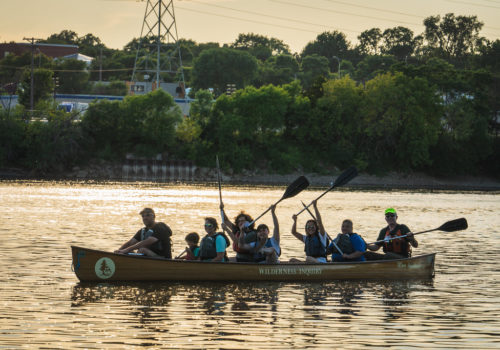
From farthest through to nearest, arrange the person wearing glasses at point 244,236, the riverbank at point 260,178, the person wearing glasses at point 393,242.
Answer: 1. the riverbank at point 260,178
2. the person wearing glasses at point 393,242
3. the person wearing glasses at point 244,236

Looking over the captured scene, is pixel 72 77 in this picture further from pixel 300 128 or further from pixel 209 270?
pixel 209 270

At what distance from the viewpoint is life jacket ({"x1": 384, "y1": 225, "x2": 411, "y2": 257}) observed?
23672 mm

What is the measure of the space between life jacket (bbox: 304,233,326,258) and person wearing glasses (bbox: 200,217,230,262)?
2.35m

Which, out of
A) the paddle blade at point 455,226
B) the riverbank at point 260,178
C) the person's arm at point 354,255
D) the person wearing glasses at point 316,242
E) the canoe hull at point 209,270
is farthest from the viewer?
the riverbank at point 260,178

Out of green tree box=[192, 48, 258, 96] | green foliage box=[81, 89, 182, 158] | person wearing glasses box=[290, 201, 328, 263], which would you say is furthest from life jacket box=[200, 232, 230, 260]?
green tree box=[192, 48, 258, 96]

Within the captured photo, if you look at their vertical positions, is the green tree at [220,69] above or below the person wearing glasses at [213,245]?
above

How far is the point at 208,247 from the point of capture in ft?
70.6

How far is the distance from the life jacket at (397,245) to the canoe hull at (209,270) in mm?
456

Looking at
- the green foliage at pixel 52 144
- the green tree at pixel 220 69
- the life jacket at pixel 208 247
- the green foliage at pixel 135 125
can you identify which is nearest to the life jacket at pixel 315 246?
the life jacket at pixel 208 247

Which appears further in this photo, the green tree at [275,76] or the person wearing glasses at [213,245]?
the green tree at [275,76]

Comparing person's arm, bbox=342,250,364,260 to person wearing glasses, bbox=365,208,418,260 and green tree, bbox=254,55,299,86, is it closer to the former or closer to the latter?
person wearing glasses, bbox=365,208,418,260

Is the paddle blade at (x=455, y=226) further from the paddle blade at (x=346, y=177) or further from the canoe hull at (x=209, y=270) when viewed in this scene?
the paddle blade at (x=346, y=177)

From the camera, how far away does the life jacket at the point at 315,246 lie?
22.7 meters

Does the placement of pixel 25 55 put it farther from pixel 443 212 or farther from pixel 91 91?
pixel 443 212
